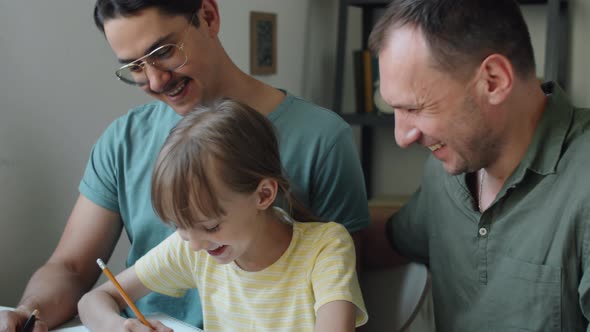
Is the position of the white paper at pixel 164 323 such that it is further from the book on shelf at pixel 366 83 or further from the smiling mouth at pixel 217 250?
the book on shelf at pixel 366 83

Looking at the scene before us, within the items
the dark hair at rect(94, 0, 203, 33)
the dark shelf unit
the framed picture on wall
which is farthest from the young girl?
the dark shelf unit

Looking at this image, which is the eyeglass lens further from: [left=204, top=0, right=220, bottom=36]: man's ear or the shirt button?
the shirt button

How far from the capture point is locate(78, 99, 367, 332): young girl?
4.23ft

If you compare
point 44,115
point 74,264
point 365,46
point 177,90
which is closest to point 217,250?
point 177,90

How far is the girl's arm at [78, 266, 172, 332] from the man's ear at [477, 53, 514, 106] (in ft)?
2.40

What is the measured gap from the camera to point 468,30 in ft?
4.25

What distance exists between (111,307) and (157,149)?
0.43m

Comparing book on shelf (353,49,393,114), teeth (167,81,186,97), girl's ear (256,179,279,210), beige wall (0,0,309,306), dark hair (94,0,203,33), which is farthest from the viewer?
book on shelf (353,49,393,114)

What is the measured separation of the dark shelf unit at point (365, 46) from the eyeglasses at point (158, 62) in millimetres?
1872

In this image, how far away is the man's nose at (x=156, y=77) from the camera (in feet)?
5.02

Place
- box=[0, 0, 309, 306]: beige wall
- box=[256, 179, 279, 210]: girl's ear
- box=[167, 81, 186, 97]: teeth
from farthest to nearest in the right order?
box=[0, 0, 309, 306]: beige wall
box=[167, 81, 186, 97]: teeth
box=[256, 179, 279, 210]: girl's ear

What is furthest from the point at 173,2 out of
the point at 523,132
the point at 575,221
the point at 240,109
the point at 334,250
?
the point at 575,221

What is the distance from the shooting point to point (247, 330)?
1406 millimetres

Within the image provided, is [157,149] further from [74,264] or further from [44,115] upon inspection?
[44,115]
